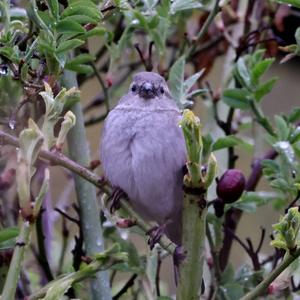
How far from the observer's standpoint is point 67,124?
3.68 ft

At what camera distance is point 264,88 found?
1666 mm

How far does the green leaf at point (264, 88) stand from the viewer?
5.45 feet

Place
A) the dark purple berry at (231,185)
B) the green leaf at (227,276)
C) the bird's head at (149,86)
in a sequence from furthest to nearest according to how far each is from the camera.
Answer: the bird's head at (149,86) → the green leaf at (227,276) → the dark purple berry at (231,185)

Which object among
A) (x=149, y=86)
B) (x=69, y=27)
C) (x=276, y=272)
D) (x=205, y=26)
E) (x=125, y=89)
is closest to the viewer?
(x=276, y=272)

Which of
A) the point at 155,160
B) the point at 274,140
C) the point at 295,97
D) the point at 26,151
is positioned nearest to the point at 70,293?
the point at 155,160

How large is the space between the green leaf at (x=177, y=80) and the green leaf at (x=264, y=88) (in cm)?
16

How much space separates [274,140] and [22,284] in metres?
0.63

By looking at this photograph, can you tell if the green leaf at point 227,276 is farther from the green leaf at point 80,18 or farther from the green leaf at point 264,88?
the green leaf at point 80,18

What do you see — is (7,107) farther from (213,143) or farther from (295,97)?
(295,97)

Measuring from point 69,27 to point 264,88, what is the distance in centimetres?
55

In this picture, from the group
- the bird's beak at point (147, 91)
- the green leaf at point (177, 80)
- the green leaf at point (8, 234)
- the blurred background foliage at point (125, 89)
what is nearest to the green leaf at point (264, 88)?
the blurred background foliage at point (125, 89)

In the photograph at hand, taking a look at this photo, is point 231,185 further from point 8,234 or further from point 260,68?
point 8,234

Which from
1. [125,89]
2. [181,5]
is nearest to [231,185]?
[181,5]

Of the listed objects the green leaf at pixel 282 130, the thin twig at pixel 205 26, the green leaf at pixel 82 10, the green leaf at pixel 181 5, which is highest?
the green leaf at pixel 82 10
